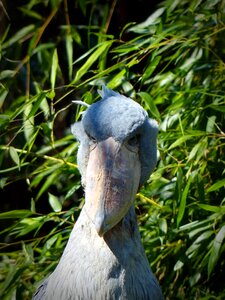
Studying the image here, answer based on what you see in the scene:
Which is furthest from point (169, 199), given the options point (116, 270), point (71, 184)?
point (116, 270)

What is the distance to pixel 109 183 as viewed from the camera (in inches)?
105

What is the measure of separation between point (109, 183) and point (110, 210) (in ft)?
0.30

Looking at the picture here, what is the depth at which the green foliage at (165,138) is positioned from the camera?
3.90 m

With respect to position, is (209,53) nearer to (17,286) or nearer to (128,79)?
(128,79)

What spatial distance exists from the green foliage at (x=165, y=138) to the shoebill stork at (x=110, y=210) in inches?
35.5

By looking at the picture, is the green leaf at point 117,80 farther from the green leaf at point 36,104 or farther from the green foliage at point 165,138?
the green leaf at point 36,104

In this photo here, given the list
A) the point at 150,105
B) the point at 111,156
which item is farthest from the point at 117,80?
the point at 111,156

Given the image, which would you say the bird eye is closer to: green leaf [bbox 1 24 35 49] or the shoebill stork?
the shoebill stork

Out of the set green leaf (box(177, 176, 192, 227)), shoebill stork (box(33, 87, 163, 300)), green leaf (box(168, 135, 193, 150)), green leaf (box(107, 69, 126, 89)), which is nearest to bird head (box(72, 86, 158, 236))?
shoebill stork (box(33, 87, 163, 300))

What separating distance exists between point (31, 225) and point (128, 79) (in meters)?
0.86

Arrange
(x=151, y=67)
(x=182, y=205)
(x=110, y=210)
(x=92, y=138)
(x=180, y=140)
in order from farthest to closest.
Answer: (x=151, y=67), (x=180, y=140), (x=182, y=205), (x=92, y=138), (x=110, y=210)

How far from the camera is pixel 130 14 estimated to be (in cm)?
518

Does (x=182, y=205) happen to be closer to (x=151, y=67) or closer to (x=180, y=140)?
(x=180, y=140)

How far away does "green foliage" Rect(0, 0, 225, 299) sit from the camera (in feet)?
12.8
